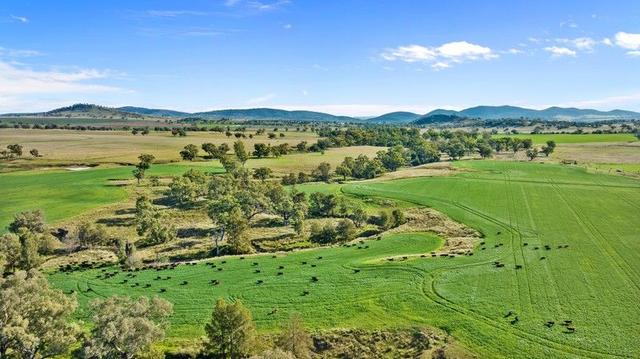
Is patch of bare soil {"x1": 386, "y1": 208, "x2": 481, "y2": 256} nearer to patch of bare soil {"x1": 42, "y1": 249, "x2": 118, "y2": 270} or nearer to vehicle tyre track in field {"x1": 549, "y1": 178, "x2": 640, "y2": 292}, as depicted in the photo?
vehicle tyre track in field {"x1": 549, "y1": 178, "x2": 640, "y2": 292}

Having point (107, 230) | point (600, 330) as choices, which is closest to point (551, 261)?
point (600, 330)

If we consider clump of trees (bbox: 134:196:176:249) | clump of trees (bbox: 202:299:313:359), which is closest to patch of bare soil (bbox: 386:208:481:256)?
clump of trees (bbox: 202:299:313:359)

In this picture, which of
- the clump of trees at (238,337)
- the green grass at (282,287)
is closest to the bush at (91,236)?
the green grass at (282,287)

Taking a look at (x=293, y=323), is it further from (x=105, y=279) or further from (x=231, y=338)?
(x=105, y=279)

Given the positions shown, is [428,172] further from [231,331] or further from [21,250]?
[231,331]

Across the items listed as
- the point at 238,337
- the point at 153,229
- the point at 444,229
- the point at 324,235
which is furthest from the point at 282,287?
the point at 444,229

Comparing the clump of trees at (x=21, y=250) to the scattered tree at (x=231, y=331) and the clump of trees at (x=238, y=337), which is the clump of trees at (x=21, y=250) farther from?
the scattered tree at (x=231, y=331)
